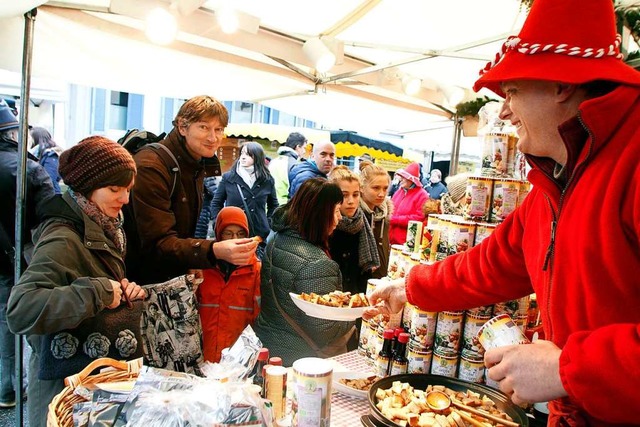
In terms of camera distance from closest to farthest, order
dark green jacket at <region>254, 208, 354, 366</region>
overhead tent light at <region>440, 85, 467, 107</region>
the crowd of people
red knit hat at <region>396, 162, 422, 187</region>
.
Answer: the crowd of people < dark green jacket at <region>254, 208, 354, 366</region> < overhead tent light at <region>440, 85, 467, 107</region> < red knit hat at <region>396, 162, 422, 187</region>

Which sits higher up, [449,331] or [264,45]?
[264,45]

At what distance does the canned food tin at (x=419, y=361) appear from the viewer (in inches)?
70.6

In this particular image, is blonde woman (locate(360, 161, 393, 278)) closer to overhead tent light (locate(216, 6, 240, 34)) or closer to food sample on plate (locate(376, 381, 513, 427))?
overhead tent light (locate(216, 6, 240, 34))

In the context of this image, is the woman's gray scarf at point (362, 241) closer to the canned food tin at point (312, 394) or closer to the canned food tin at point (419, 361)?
the canned food tin at point (419, 361)

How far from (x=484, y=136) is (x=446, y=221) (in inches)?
16.1

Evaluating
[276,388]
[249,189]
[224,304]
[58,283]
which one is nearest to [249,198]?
[249,189]

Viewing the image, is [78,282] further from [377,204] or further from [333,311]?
[377,204]

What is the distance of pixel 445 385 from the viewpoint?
1665 mm

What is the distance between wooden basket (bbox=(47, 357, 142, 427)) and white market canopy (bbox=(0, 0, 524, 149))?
6.22 feet

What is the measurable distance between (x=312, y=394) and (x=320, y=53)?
282 centimetres

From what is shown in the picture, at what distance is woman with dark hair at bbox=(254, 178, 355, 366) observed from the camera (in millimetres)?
2398

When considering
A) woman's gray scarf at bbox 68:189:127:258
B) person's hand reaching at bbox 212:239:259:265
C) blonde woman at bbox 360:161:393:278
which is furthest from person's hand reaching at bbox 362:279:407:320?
A: blonde woman at bbox 360:161:393:278

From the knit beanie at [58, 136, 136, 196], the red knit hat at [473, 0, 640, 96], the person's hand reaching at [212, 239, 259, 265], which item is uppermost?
the red knit hat at [473, 0, 640, 96]

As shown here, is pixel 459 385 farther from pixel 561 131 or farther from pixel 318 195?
pixel 318 195
